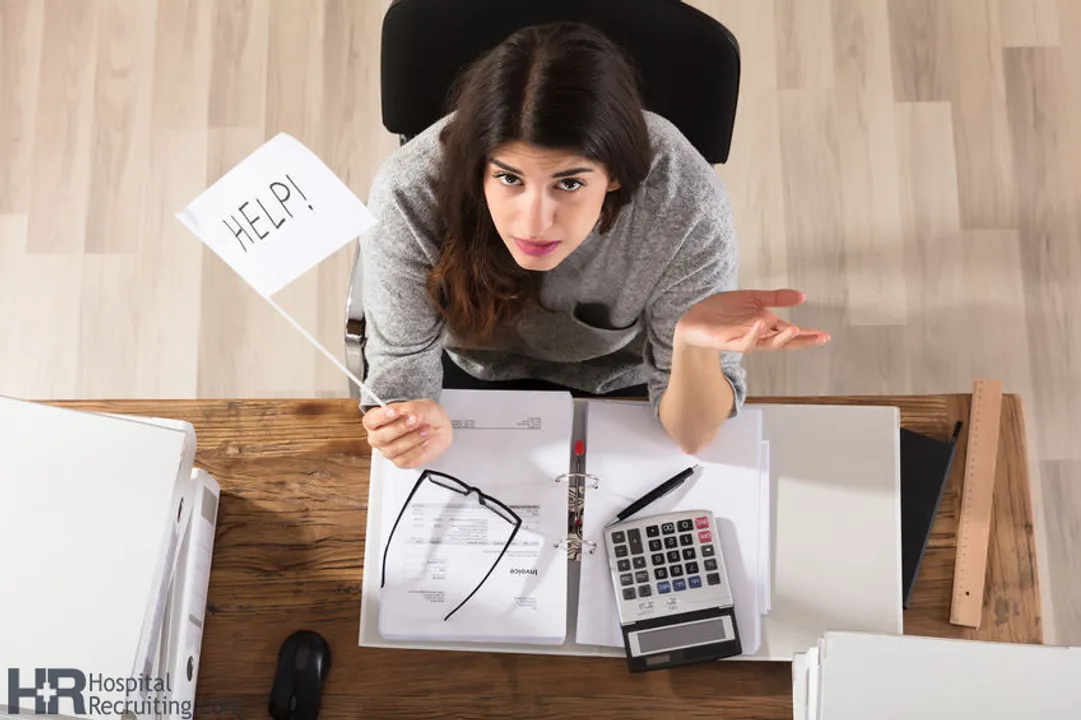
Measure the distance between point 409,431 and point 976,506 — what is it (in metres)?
0.68

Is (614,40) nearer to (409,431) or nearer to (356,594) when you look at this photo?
(409,431)

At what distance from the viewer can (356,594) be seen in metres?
1.18

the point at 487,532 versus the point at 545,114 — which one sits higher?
the point at 545,114

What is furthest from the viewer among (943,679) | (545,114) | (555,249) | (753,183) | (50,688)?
(753,183)

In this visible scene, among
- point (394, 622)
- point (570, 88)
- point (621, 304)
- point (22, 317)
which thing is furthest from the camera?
point (22, 317)

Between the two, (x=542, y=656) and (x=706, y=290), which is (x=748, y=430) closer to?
(x=706, y=290)

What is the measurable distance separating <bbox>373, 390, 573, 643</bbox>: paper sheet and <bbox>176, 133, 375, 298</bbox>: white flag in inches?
12.5

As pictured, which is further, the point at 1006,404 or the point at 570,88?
the point at 1006,404

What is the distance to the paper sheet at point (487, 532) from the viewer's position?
1140mm

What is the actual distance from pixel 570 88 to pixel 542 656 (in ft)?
2.11

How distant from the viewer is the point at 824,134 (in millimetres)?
2209

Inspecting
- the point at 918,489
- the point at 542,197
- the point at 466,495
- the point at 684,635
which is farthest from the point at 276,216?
the point at 918,489

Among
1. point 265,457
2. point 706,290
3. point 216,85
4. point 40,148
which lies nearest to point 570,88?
point 706,290

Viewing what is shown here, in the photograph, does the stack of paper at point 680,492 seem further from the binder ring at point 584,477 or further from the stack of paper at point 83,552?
the stack of paper at point 83,552
